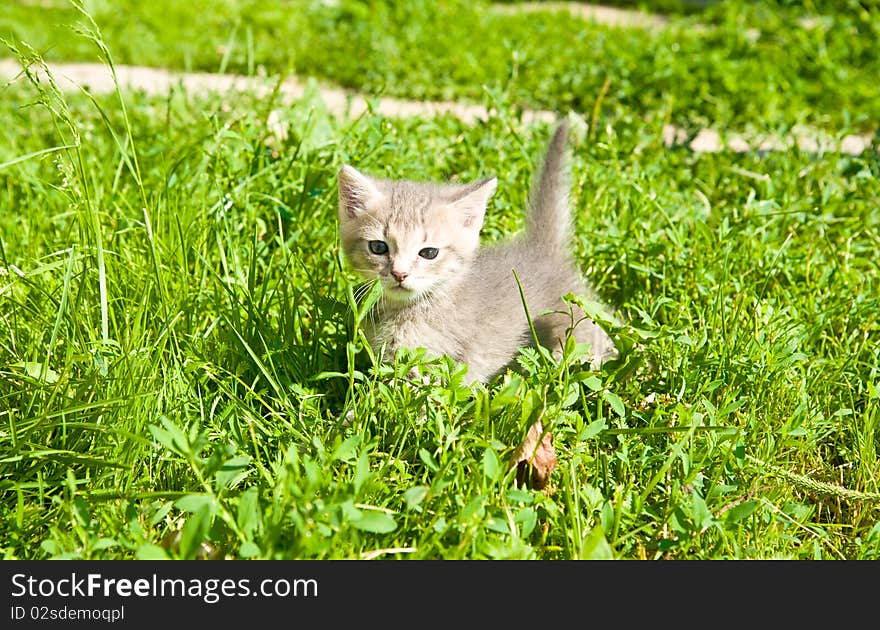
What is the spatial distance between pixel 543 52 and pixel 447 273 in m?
3.54

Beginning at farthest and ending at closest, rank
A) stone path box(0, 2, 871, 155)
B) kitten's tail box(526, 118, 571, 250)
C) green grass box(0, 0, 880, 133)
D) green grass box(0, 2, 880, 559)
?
green grass box(0, 0, 880, 133) < stone path box(0, 2, 871, 155) < kitten's tail box(526, 118, 571, 250) < green grass box(0, 2, 880, 559)

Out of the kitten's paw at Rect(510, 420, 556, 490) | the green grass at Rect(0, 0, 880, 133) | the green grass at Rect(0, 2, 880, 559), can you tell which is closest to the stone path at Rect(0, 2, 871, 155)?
the green grass at Rect(0, 0, 880, 133)

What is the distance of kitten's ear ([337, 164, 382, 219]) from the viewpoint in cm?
252

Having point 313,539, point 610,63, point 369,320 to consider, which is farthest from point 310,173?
point 610,63

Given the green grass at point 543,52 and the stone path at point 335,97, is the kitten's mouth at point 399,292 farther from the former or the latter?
the green grass at point 543,52

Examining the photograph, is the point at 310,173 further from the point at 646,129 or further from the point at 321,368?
the point at 646,129

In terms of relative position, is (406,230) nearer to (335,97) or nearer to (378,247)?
(378,247)

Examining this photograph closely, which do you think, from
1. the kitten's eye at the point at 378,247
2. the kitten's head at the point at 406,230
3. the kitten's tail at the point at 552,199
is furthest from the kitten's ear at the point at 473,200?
the kitten's tail at the point at 552,199

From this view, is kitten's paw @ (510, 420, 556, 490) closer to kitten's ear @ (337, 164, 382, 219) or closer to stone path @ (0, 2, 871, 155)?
kitten's ear @ (337, 164, 382, 219)

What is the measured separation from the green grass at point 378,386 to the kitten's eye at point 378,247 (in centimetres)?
22

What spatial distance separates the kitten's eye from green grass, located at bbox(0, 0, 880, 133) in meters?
1.93

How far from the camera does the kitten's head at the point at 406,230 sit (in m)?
2.51

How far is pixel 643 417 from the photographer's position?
7.57ft
